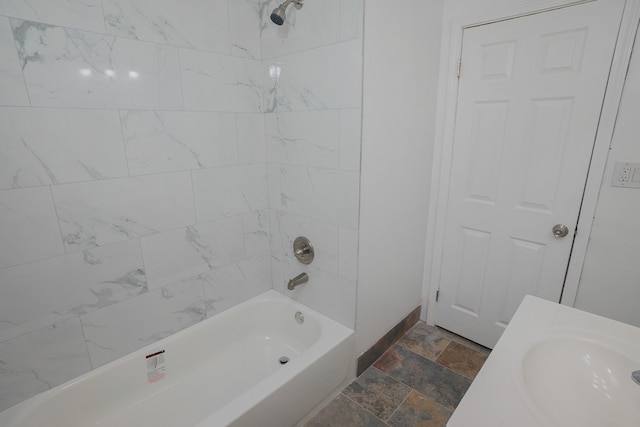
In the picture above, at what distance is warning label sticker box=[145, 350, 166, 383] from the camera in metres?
1.58

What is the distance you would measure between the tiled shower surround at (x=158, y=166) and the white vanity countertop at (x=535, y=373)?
802 mm

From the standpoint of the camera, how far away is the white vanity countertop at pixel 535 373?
70cm

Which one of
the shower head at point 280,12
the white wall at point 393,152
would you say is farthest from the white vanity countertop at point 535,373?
the shower head at point 280,12

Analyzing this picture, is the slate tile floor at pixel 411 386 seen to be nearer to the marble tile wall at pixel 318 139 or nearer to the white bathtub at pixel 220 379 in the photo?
the white bathtub at pixel 220 379

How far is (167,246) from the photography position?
1.57 m

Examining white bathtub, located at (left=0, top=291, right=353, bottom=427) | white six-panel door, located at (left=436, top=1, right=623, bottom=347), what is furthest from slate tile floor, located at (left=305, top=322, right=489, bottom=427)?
white six-panel door, located at (left=436, top=1, right=623, bottom=347)

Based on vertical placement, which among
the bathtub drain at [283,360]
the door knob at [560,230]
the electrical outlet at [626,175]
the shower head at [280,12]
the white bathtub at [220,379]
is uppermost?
the shower head at [280,12]

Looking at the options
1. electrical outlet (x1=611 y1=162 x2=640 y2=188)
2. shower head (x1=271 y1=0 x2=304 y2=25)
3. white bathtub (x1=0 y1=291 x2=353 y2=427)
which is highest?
shower head (x1=271 y1=0 x2=304 y2=25)

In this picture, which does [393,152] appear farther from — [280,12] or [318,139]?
[280,12]

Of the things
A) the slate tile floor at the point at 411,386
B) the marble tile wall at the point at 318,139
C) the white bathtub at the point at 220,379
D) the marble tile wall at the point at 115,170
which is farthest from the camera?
the slate tile floor at the point at 411,386

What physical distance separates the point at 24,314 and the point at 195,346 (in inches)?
30.9

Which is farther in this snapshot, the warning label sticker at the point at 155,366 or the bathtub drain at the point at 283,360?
the bathtub drain at the point at 283,360

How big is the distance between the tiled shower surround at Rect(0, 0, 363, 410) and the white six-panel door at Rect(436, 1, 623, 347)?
82 centimetres

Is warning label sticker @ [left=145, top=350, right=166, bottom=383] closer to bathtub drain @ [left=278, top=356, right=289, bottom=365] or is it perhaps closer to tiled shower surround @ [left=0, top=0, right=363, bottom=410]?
tiled shower surround @ [left=0, top=0, right=363, bottom=410]
